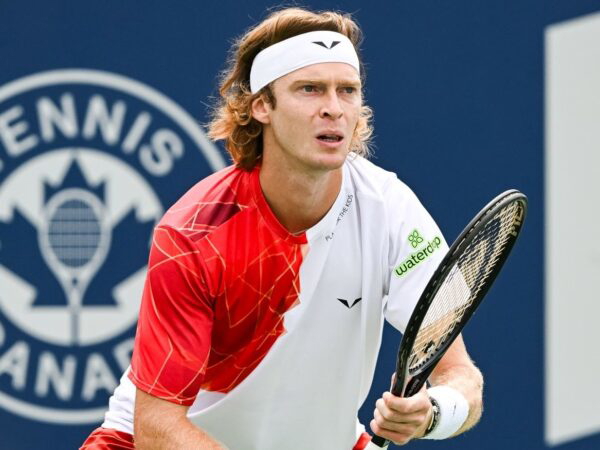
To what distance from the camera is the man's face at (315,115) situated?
13.4ft

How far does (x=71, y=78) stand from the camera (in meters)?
5.93

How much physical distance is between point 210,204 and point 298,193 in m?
0.28

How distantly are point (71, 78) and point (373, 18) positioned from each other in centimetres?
130

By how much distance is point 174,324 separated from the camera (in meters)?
4.02

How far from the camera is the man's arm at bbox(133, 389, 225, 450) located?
3916 mm

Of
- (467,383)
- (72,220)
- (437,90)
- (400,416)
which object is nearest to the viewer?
Answer: (400,416)

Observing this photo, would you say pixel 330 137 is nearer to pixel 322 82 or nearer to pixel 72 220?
pixel 322 82

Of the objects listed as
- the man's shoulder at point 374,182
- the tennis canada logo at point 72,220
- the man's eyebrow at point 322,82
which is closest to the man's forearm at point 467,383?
the man's shoulder at point 374,182

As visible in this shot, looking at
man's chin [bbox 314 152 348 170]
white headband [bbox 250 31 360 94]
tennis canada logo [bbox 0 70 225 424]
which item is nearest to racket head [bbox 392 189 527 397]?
man's chin [bbox 314 152 348 170]

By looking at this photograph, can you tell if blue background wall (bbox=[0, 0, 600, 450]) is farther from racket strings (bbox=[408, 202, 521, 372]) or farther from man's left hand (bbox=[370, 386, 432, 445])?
man's left hand (bbox=[370, 386, 432, 445])

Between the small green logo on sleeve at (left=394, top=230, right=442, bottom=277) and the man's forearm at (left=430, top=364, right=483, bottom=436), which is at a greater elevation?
the small green logo on sleeve at (left=394, top=230, right=442, bottom=277)
